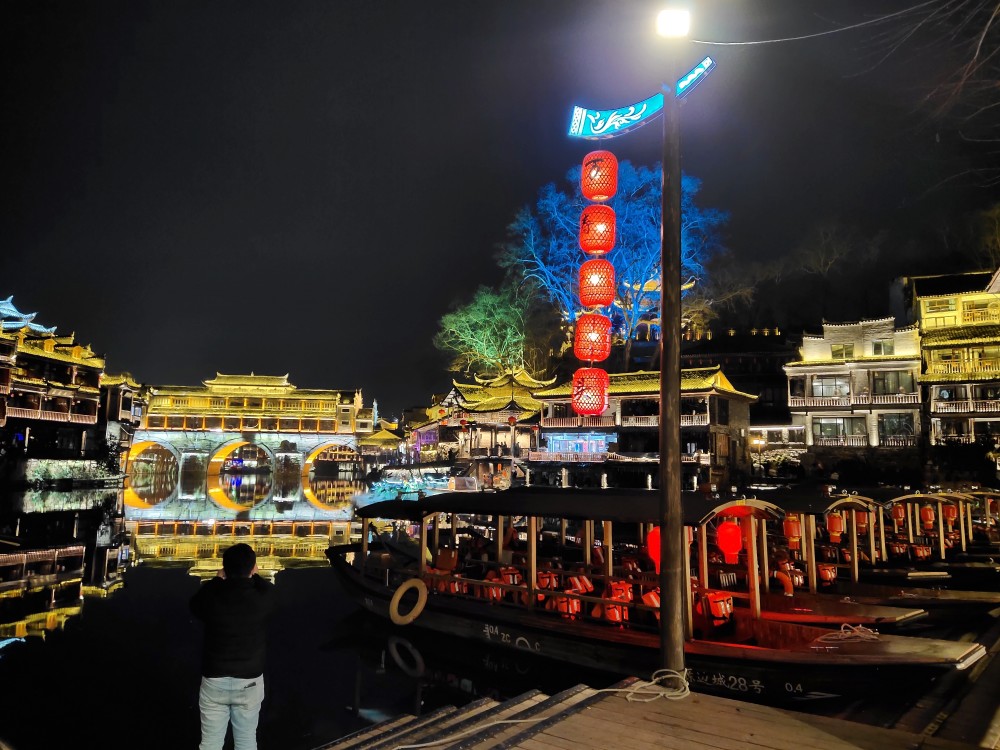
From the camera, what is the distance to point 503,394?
52812 mm

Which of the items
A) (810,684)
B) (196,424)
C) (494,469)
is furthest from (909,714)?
(196,424)

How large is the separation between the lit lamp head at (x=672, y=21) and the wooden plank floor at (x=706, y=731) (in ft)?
20.1

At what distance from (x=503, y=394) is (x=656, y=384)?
1539 cm

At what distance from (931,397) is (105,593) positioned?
139 feet

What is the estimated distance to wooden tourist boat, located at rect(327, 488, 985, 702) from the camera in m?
8.56

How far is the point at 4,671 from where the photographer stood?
11.8 metres

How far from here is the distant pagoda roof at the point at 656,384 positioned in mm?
39469

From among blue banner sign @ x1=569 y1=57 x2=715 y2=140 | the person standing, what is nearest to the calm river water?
the person standing

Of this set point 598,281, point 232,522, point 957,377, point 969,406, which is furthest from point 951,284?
point 232,522

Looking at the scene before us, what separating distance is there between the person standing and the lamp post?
369 cm

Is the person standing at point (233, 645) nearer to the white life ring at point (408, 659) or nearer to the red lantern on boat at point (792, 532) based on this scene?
the white life ring at point (408, 659)

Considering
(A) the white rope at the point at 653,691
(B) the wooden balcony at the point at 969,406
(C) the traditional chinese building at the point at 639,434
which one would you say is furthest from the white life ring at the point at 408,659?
(B) the wooden balcony at the point at 969,406

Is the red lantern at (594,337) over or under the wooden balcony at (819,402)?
over

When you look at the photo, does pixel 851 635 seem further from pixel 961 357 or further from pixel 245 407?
pixel 245 407
